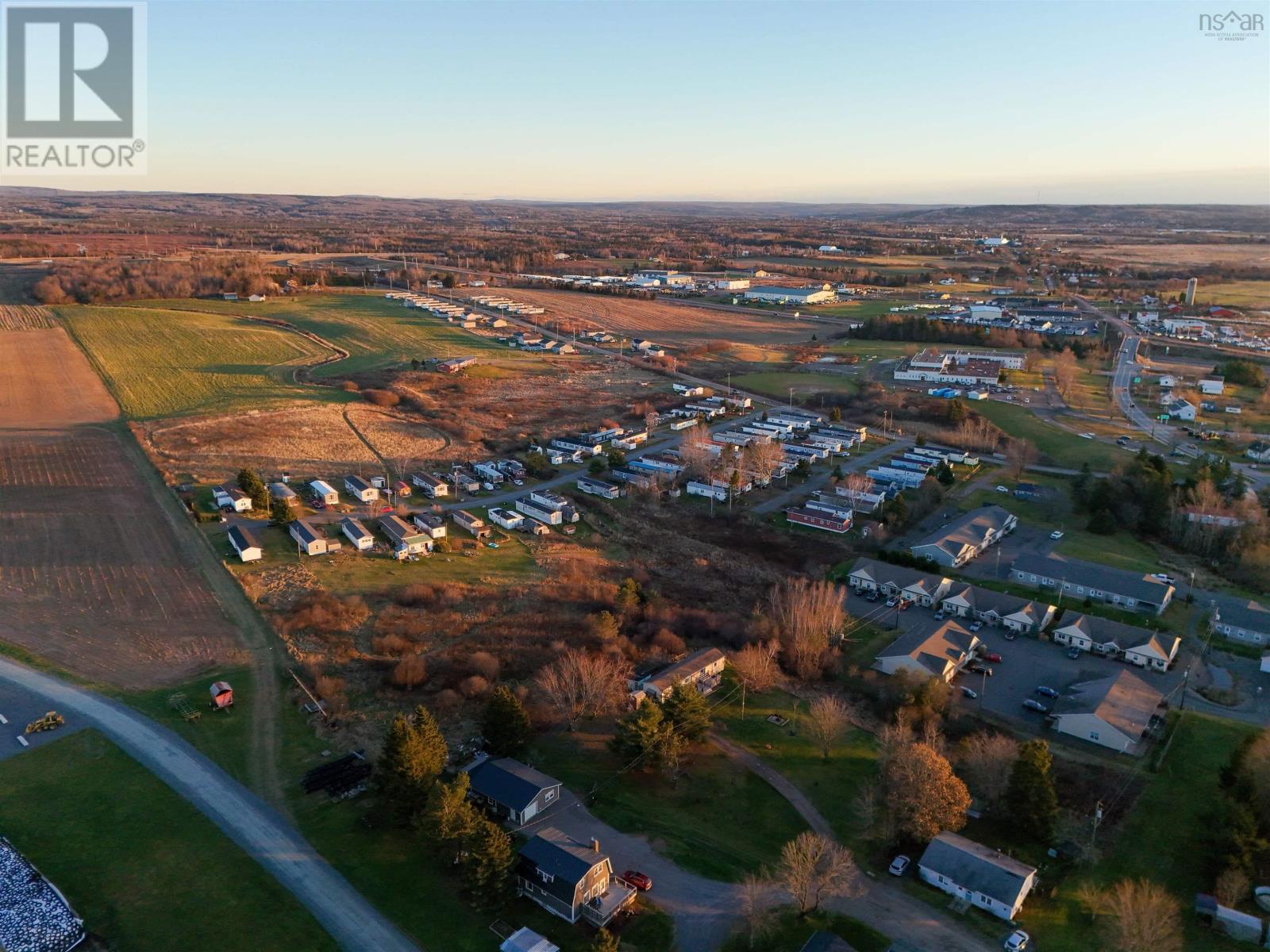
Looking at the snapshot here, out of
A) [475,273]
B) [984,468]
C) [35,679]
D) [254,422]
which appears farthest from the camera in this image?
[475,273]

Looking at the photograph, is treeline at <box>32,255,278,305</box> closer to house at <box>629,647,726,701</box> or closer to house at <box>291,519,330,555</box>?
house at <box>291,519,330,555</box>

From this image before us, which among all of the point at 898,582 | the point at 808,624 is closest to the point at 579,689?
the point at 808,624

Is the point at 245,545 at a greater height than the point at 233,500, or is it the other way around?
the point at 233,500

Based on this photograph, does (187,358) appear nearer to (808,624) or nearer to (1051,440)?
(808,624)

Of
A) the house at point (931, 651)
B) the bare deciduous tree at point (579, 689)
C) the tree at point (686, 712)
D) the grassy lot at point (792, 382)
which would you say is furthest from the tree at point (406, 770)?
the grassy lot at point (792, 382)

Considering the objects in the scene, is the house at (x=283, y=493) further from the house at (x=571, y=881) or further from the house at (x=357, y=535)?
the house at (x=571, y=881)

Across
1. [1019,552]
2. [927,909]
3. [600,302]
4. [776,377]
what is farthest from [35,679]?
[600,302]

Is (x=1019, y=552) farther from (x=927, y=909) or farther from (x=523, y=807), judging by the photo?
(x=523, y=807)
